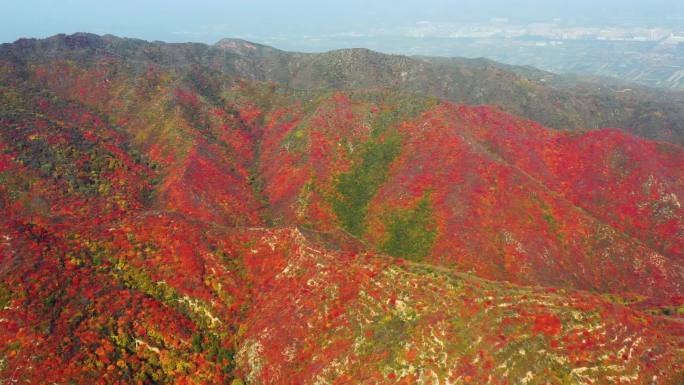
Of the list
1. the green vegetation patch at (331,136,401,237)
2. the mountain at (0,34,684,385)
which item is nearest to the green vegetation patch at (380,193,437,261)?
the mountain at (0,34,684,385)

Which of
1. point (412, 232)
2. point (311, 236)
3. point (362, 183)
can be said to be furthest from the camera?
point (362, 183)

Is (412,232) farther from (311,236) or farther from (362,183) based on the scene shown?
(311,236)

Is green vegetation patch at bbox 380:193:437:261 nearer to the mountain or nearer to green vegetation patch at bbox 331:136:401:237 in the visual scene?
the mountain

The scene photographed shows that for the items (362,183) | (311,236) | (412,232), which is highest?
(311,236)

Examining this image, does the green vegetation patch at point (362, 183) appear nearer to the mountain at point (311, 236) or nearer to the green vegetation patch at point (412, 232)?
the mountain at point (311, 236)

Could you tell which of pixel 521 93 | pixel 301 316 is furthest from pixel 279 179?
pixel 521 93

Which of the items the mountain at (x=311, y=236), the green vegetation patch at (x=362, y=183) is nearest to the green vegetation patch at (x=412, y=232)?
the mountain at (x=311, y=236)

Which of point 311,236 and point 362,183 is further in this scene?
point 362,183

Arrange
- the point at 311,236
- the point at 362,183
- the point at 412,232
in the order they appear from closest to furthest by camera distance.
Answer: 1. the point at 311,236
2. the point at 412,232
3. the point at 362,183

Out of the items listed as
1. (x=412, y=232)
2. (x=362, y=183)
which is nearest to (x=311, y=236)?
(x=412, y=232)
